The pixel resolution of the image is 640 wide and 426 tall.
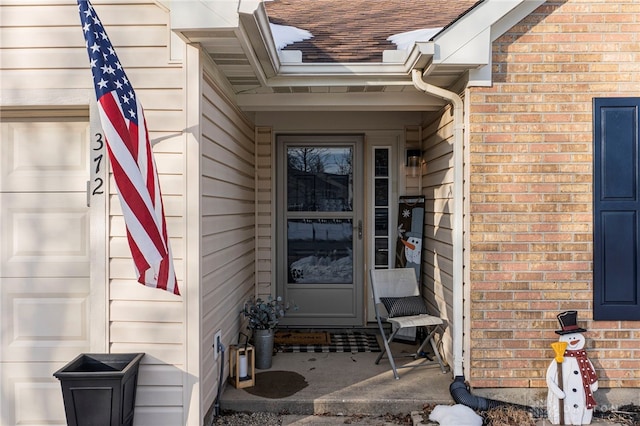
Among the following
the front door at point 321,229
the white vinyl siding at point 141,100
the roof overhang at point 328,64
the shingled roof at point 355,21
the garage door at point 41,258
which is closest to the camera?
the roof overhang at point 328,64

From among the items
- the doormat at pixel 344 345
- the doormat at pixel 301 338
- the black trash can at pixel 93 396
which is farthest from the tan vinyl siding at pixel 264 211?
the black trash can at pixel 93 396

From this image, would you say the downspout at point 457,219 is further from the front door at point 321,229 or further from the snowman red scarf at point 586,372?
the front door at point 321,229

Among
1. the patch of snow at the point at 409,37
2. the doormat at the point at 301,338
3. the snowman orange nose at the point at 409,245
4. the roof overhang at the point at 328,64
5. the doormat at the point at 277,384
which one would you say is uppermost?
the patch of snow at the point at 409,37

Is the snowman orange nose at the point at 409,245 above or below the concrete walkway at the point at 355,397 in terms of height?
above

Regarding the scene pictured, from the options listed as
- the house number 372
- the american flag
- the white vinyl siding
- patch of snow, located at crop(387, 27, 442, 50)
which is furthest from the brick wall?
the house number 372

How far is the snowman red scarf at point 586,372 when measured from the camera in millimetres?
3053

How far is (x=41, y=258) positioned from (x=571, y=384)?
3.45m

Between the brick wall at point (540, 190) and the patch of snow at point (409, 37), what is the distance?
2.61 ft

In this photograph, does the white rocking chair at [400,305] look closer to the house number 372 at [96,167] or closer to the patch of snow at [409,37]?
the patch of snow at [409,37]

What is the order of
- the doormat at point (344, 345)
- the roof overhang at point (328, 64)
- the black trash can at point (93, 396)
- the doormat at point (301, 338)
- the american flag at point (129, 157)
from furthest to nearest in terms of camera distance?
the doormat at point (301, 338) → the doormat at point (344, 345) → the roof overhang at point (328, 64) → the black trash can at point (93, 396) → the american flag at point (129, 157)

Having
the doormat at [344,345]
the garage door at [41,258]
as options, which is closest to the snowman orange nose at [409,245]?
the doormat at [344,345]

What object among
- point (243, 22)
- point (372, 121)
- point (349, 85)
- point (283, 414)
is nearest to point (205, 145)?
point (243, 22)

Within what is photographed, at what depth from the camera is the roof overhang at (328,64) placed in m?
2.51

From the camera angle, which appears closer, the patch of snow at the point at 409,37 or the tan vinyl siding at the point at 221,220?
the tan vinyl siding at the point at 221,220
